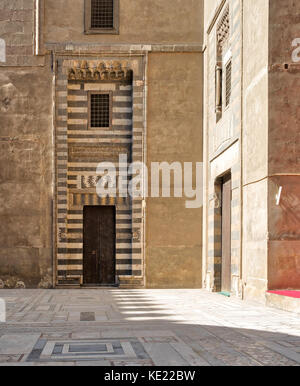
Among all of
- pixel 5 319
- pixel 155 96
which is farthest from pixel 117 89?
pixel 5 319

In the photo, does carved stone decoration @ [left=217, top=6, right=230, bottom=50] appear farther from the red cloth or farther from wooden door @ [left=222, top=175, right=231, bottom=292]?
the red cloth

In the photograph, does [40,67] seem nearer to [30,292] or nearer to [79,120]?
[79,120]

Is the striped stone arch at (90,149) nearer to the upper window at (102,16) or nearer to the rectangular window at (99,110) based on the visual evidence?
the rectangular window at (99,110)

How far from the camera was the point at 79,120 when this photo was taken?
17.1 m

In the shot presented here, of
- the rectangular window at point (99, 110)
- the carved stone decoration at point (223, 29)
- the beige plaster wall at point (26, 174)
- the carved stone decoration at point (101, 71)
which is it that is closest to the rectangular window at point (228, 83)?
the carved stone decoration at point (223, 29)

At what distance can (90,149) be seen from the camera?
55.9 feet

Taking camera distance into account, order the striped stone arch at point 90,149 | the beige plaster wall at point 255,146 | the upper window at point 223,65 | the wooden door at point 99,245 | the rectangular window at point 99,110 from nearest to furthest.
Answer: the beige plaster wall at point 255,146 < the upper window at point 223,65 < the striped stone arch at point 90,149 < the wooden door at point 99,245 < the rectangular window at point 99,110

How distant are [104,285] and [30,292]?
2.43m

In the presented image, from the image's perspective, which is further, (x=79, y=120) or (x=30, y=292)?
(x=79, y=120)

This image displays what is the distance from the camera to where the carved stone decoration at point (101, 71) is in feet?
55.4

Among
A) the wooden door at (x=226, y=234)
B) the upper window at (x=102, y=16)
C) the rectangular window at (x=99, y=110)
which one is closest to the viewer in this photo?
the wooden door at (x=226, y=234)

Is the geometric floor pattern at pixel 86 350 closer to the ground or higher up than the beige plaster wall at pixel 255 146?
closer to the ground

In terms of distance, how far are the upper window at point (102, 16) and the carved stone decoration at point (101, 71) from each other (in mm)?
893

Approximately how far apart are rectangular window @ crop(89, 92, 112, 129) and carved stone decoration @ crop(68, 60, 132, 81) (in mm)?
495
